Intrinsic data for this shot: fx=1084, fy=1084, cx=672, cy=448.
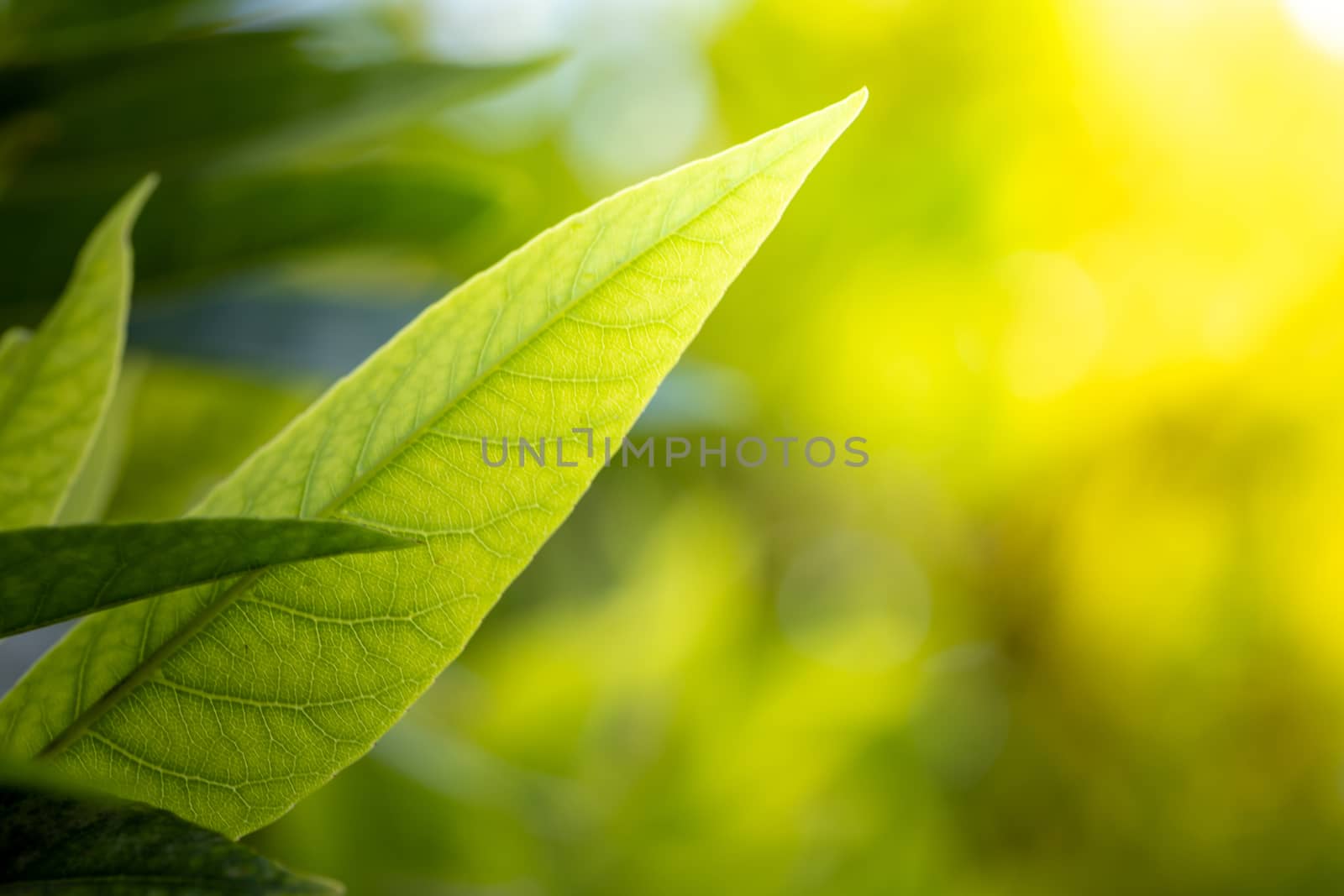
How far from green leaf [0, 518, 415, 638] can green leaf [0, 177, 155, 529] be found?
12 cm

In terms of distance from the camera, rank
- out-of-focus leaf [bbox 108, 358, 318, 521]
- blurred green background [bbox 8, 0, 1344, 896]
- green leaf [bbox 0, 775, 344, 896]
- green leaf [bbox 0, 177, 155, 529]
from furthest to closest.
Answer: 1. blurred green background [bbox 8, 0, 1344, 896]
2. out-of-focus leaf [bbox 108, 358, 318, 521]
3. green leaf [bbox 0, 177, 155, 529]
4. green leaf [bbox 0, 775, 344, 896]

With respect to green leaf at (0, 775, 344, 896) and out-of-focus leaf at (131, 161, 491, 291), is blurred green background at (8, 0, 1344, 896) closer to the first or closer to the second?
out-of-focus leaf at (131, 161, 491, 291)

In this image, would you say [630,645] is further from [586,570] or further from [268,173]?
[268,173]

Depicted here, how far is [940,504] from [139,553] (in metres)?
1.20

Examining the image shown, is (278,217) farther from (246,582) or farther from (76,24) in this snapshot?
(246,582)

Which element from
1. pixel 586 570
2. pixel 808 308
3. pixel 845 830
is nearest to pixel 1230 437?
pixel 808 308

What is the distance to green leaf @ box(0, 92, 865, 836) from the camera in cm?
25

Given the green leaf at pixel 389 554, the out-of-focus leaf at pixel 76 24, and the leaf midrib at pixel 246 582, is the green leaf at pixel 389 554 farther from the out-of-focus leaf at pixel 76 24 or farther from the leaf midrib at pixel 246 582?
the out-of-focus leaf at pixel 76 24

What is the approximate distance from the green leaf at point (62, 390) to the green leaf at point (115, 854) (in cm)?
13

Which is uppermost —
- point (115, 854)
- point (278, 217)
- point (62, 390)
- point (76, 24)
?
point (76, 24)

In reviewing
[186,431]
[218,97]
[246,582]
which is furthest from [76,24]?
[246,582]

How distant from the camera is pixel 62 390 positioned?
0.33 m

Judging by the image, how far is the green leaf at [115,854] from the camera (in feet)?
0.64

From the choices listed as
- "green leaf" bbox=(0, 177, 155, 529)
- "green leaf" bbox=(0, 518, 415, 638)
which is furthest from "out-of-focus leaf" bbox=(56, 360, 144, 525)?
"green leaf" bbox=(0, 518, 415, 638)
